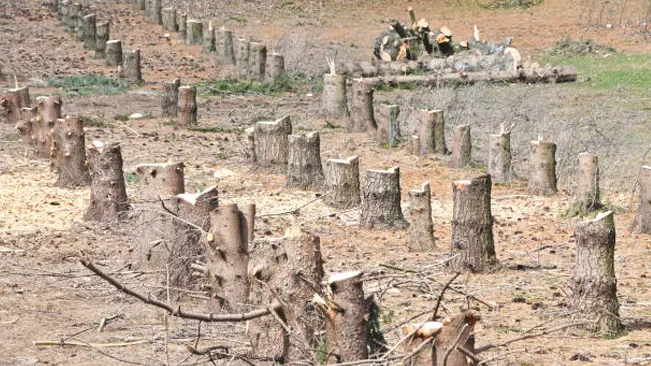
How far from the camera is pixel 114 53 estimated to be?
74.7ft

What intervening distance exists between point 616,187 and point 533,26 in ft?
54.0

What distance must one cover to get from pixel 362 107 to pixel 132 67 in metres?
5.71

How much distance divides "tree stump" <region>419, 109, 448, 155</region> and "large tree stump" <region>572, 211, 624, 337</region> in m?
6.90

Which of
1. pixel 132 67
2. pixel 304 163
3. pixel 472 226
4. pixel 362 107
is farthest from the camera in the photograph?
pixel 132 67

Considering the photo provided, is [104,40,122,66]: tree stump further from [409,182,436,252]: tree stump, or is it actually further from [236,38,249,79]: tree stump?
[409,182,436,252]: tree stump

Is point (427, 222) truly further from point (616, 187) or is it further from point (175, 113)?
point (175, 113)

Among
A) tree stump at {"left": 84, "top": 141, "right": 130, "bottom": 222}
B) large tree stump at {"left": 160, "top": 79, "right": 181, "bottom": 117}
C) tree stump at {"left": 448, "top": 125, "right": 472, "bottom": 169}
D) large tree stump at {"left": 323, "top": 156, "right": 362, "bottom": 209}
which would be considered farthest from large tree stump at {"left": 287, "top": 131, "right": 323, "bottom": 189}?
large tree stump at {"left": 160, "top": 79, "right": 181, "bottom": 117}

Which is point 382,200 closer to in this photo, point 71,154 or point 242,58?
point 71,154

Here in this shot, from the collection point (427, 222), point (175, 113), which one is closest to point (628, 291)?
point (427, 222)

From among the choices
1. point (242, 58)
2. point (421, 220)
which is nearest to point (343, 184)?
point (421, 220)

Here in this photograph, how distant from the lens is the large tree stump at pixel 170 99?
1750cm

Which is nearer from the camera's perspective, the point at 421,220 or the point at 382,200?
the point at 421,220

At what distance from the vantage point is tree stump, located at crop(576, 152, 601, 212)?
458 inches

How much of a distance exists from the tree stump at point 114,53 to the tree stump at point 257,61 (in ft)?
8.83
